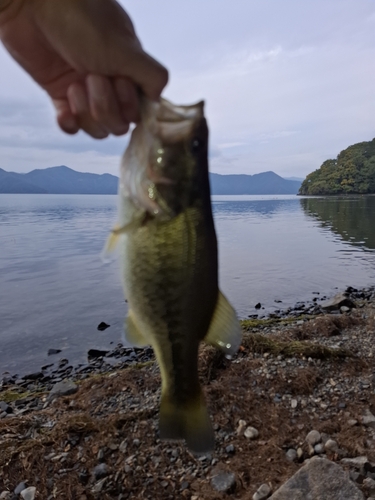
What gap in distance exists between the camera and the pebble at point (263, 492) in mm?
4883

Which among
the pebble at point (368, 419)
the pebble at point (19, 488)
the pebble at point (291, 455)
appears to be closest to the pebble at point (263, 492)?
the pebble at point (291, 455)

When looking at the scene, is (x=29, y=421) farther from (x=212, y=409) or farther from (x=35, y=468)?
(x=212, y=409)

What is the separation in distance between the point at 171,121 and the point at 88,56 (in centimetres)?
61

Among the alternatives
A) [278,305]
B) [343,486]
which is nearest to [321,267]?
[278,305]

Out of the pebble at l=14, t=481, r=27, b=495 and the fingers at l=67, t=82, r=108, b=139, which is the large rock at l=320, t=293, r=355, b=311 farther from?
the fingers at l=67, t=82, r=108, b=139

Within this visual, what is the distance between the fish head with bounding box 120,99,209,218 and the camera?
2.32 m

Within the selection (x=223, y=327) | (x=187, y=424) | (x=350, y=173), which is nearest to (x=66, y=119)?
(x=223, y=327)

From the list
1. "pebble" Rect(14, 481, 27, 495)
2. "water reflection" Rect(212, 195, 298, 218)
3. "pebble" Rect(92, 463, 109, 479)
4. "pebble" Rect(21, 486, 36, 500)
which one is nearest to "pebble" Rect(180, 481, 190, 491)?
"pebble" Rect(92, 463, 109, 479)

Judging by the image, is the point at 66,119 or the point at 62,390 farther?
the point at 62,390

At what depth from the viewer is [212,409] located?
6.79 metres

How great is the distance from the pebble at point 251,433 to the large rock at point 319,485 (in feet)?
4.44

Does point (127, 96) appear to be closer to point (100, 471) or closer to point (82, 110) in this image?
point (82, 110)

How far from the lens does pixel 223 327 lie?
2631 millimetres

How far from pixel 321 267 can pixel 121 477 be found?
2202cm
